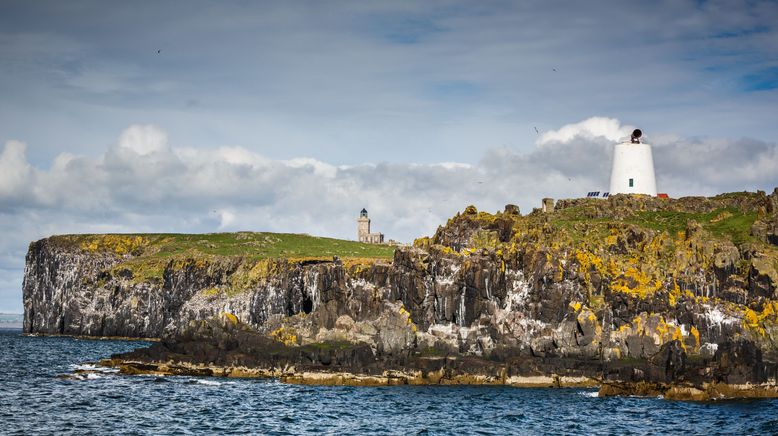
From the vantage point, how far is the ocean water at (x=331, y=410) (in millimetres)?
62656

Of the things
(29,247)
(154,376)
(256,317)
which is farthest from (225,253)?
(154,376)

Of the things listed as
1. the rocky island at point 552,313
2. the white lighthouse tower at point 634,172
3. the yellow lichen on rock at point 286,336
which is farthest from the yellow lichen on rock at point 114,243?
the white lighthouse tower at point 634,172

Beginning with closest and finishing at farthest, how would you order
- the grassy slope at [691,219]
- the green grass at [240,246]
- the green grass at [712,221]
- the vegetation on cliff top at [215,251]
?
the green grass at [712,221] < the grassy slope at [691,219] < the vegetation on cliff top at [215,251] < the green grass at [240,246]

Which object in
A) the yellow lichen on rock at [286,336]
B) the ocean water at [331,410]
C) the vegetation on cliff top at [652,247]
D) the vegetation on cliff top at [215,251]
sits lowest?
the ocean water at [331,410]

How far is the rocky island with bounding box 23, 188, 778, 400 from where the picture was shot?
282ft

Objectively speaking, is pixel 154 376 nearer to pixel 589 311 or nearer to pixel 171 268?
pixel 589 311

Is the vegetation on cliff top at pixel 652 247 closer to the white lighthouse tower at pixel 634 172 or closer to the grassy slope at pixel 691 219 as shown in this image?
the grassy slope at pixel 691 219

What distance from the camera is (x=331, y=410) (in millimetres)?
71438

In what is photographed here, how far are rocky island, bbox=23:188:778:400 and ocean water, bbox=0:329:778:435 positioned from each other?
3.40 m

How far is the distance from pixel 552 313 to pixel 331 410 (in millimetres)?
31029

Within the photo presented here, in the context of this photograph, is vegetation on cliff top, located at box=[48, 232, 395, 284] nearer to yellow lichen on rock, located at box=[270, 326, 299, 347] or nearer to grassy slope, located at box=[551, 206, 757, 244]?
yellow lichen on rock, located at box=[270, 326, 299, 347]

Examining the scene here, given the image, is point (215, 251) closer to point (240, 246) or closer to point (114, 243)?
point (240, 246)

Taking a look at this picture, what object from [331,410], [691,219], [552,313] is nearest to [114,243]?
[552,313]

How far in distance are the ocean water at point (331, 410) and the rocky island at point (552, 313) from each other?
3.40m
